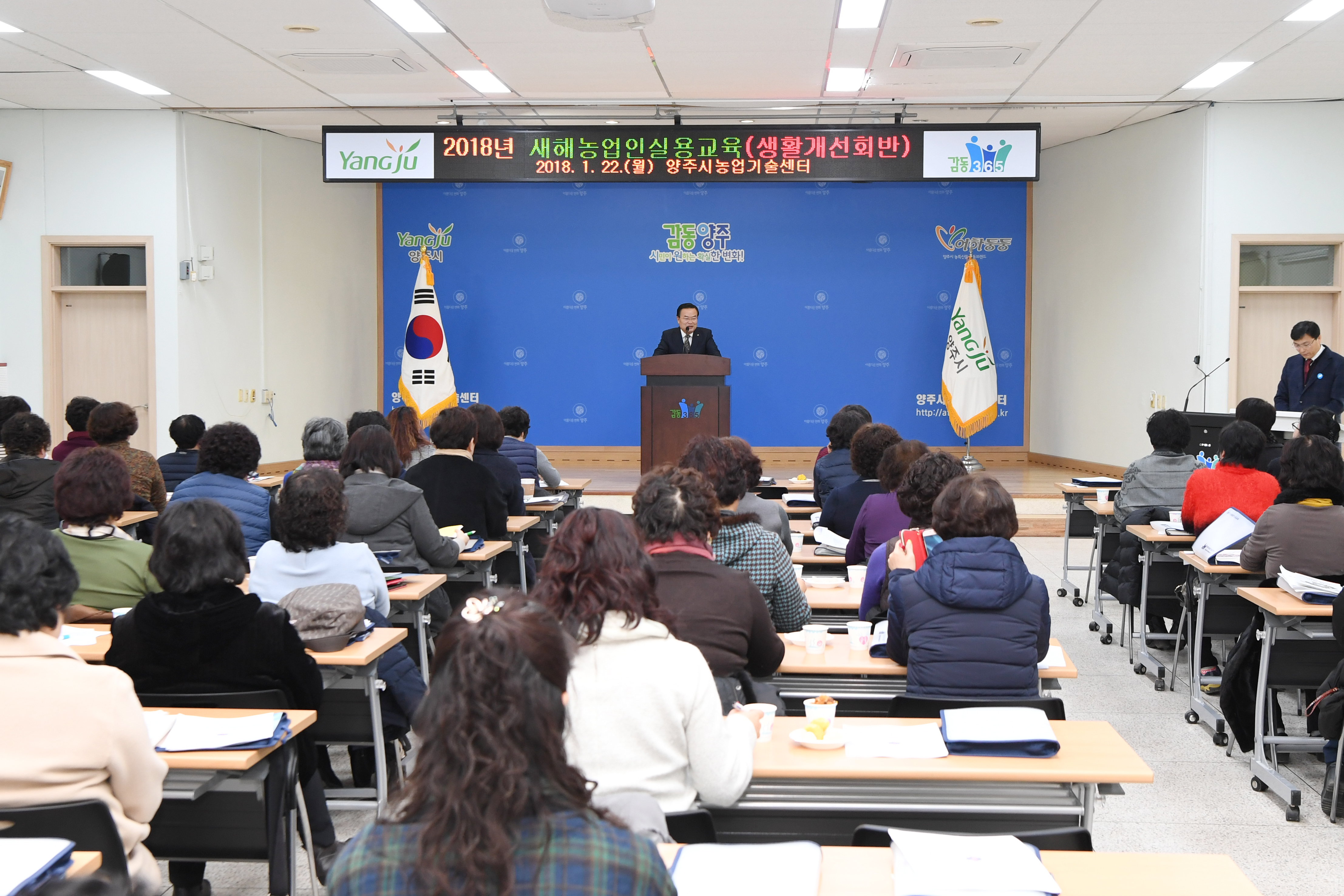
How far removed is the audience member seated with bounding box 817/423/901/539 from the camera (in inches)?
181

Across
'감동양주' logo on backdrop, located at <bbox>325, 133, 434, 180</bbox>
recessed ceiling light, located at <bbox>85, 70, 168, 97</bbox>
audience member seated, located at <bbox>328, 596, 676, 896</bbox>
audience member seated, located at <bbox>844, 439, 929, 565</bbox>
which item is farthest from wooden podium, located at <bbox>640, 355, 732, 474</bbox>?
audience member seated, located at <bbox>328, 596, 676, 896</bbox>

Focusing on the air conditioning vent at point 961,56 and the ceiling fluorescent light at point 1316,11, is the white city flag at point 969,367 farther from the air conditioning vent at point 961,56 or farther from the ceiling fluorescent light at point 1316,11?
the ceiling fluorescent light at point 1316,11

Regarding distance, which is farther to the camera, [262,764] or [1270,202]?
[1270,202]

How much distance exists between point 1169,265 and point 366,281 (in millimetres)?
8070

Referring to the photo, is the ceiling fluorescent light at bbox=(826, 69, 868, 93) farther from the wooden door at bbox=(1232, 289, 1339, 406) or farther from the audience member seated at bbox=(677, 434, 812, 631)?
the audience member seated at bbox=(677, 434, 812, 631)

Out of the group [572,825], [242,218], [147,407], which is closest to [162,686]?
[572,825]

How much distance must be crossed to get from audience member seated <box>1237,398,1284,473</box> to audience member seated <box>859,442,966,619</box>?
277cm

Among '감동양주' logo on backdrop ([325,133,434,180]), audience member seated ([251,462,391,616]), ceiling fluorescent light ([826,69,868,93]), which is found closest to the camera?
audience member seated ([251,462,391,616])

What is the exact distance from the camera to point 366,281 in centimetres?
Answer: 1200

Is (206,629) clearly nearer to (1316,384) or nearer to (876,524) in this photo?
(876,524)

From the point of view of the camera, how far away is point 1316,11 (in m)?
6.49

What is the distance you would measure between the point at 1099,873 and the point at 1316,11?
259 inches

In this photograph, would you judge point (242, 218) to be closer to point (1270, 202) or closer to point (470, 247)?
point (470, 247)

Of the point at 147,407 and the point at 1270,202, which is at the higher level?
the point at 1270,202
